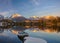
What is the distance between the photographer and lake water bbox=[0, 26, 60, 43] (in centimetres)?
207

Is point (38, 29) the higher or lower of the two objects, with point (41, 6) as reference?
lower

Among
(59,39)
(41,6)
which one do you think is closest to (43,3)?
(41,6)

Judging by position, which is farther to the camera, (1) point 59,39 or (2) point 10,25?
(2) point 10,25

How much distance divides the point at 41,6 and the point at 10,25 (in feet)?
1.91

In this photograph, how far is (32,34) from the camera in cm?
212

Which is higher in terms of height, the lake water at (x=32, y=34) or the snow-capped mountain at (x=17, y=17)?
the snow-capped mountain at (x=17, y=17)

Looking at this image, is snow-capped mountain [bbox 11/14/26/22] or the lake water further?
snow-capped mountain [bbox 11/14/26/22]

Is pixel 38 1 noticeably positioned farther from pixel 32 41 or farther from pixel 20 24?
pixel 32 41

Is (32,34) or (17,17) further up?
(17,17)

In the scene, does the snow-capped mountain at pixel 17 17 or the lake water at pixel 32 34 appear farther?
the snow-capped mountain at pixel 17 17

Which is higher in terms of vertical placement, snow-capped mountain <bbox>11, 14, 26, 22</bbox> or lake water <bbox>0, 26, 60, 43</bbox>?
snow-capped mountain <bbox>11, 14, 26, 22</bbox>

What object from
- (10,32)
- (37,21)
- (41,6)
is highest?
(41,6)

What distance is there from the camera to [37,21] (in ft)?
7.20

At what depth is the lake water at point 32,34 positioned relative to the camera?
2.07 metres
